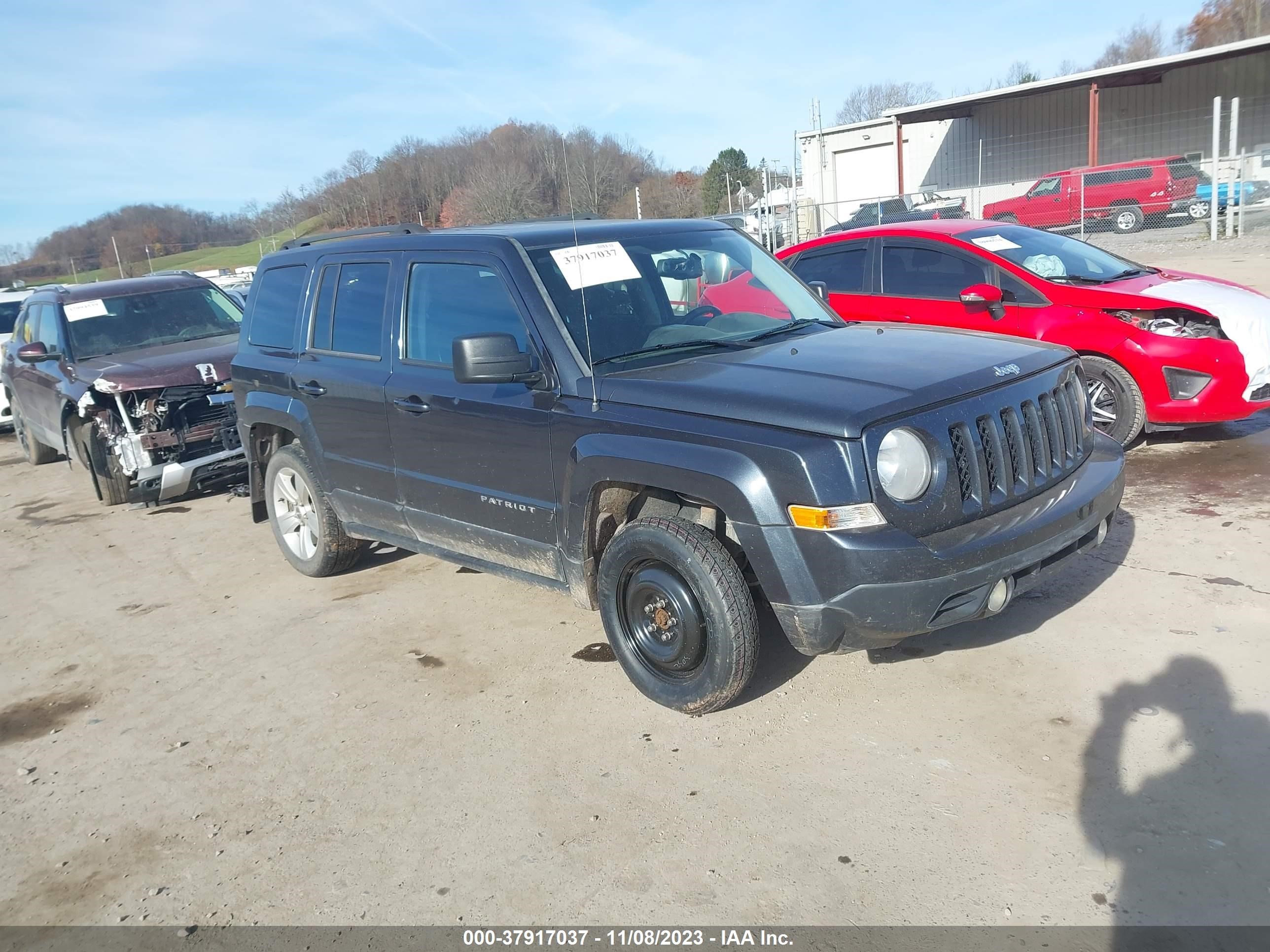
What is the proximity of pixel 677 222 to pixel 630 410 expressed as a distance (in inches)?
63.6

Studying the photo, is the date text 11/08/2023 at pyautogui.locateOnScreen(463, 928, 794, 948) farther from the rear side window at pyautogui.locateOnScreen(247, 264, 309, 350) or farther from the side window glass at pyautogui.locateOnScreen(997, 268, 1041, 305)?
the side window glass at pyautogui.locateOnScreen(997, 268, 1041, 305)

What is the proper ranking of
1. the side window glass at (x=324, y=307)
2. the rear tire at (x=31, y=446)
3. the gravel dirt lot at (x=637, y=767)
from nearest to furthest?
the gravel dirt lot at (x=637, y=767), the side window glass at (x=324, y=307), the rear tire at (x=31, y=446)

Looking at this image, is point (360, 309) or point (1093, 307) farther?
point (1093, 307)

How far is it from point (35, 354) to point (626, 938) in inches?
329

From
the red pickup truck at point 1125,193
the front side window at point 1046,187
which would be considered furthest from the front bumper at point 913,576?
the front side window at point 1046,187

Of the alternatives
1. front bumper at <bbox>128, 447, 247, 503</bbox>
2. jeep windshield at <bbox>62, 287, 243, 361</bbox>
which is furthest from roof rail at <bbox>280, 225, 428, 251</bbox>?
jeep windshield at <bbox>62, 287, 243, 361</bbox>

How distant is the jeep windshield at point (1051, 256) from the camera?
7062mm

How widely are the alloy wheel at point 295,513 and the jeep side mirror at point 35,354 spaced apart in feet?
13.7

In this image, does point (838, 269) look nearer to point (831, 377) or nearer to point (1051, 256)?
point (1051, 256)

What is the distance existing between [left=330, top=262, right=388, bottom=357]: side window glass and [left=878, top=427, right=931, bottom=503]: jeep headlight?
8.94 feet

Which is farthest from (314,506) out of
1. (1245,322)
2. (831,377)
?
(1245,322)

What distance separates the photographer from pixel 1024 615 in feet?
14.7

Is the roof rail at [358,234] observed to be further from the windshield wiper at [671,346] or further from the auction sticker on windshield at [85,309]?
the auction sticker on windshield at [85,309]

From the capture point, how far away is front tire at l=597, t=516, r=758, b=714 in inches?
141
